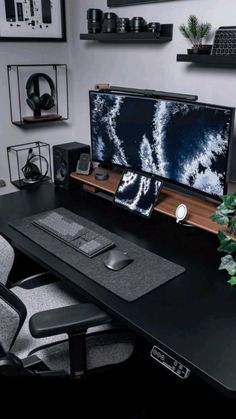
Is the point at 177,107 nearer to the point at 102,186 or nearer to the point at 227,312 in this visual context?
the point at 102,186

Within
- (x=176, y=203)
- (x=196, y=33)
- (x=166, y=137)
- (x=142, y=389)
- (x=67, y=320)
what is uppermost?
(x=196, y=33)

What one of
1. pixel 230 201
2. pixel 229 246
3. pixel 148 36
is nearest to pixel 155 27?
pixel 148 36

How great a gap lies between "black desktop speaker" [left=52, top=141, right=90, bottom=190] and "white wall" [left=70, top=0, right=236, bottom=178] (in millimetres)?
478

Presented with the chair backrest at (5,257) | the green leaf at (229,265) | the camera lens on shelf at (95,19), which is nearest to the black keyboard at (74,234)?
the chair backrest at (5,257)

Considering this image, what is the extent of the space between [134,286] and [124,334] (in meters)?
0.16

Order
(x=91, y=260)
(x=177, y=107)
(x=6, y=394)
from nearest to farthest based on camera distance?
(x=6, y=394)
(x=91, y=260)
(x=177, y=107)

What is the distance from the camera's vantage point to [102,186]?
189 centimetres

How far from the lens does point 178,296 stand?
1156 millimetres

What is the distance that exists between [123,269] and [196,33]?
1030 millimetres

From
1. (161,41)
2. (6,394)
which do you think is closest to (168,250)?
(6,394)

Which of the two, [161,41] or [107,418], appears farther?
[161,41]

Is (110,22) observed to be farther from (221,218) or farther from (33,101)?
(221,218)

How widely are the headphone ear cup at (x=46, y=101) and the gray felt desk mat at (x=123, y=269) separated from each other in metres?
1.13

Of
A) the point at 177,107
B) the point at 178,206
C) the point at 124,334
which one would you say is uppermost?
the point at 177,107
